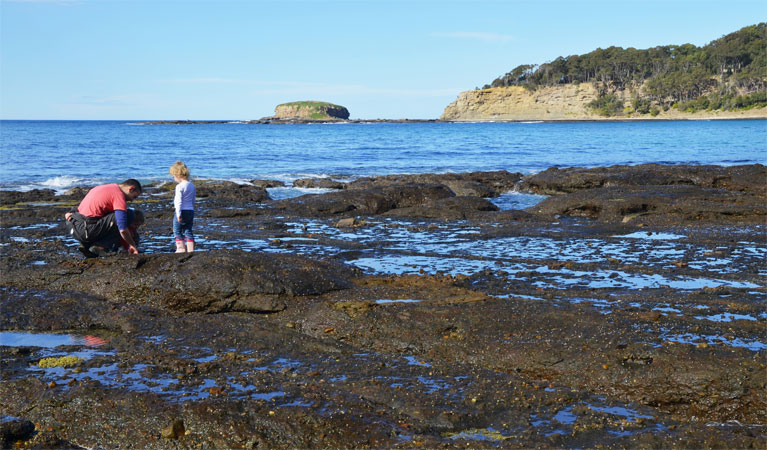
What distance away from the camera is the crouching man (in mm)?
11500

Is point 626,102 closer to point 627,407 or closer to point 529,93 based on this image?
point 529,93

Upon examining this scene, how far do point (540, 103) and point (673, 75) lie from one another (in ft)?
108

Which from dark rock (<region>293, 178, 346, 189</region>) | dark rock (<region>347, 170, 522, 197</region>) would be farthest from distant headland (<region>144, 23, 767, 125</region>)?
dark rock (<region>293, 178, 346, 189</region>)

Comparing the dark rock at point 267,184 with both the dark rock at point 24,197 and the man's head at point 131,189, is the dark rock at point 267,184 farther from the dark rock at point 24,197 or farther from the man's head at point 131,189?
the man's head at point 131,189

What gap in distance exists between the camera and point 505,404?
235 inches

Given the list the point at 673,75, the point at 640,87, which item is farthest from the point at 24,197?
the point at 640,87

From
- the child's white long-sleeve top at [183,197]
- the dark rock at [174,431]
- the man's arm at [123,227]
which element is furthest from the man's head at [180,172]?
the dark rock at [174,431]

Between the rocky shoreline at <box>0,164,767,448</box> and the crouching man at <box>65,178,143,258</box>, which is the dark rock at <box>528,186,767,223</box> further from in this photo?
the crouching man at <box>65,178,143,258</box>

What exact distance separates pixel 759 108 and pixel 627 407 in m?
164

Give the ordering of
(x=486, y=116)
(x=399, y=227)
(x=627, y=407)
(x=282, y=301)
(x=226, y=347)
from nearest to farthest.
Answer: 1. (x=627, y=407)
2. (x=226, y=347)
3. (x=282, y=301)
4. (x=399, y=227)
5. (x=486, y=116)

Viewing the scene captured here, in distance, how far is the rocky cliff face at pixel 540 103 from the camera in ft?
574

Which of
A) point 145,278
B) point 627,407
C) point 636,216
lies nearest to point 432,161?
point 636,216

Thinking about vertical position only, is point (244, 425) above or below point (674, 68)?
below

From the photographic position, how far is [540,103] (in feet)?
594
